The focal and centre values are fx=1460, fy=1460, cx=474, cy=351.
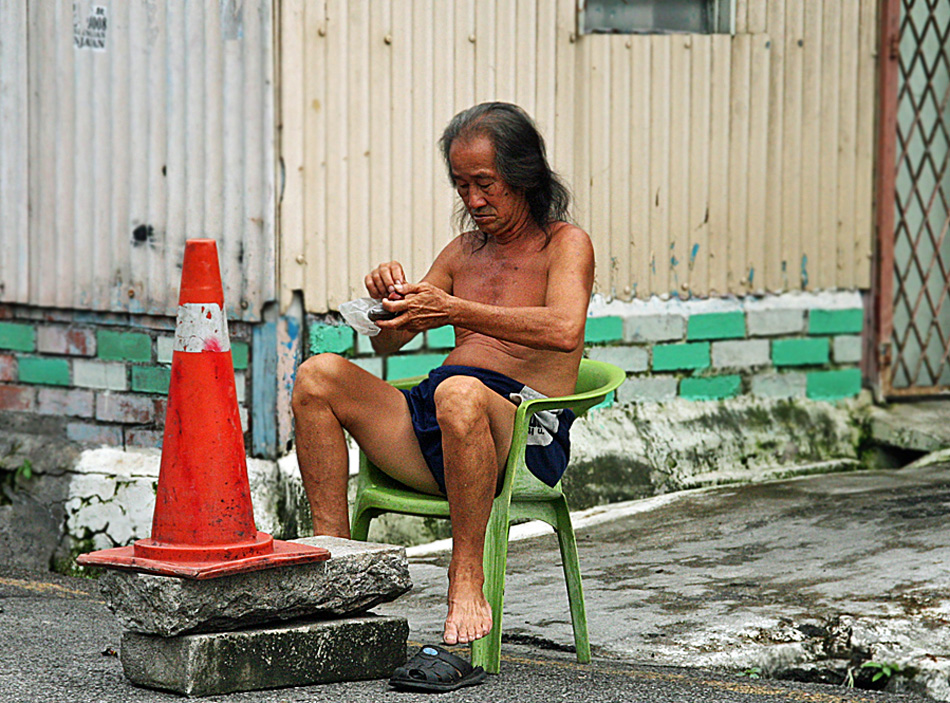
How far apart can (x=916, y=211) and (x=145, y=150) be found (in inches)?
155

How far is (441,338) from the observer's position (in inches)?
241

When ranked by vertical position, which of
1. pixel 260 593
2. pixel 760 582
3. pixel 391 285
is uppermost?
pixel 391 285

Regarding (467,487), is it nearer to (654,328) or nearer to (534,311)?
(534,311)

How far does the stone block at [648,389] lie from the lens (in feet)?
21.9

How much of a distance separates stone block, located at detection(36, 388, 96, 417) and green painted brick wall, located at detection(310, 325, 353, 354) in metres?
1.05

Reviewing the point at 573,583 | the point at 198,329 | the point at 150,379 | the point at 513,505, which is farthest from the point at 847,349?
the point at 198,329

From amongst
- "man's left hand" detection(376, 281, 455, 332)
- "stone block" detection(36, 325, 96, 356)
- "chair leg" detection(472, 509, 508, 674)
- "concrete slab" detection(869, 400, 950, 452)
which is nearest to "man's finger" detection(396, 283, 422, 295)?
"man's left hand" detection(376, 281, 455, 332)

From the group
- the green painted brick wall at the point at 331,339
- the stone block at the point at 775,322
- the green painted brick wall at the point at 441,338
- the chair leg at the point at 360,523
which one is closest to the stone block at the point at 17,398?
the green painted brick wall at the point at 331,339

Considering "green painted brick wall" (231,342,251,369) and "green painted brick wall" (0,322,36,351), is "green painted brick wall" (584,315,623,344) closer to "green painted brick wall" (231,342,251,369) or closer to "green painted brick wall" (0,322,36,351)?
"green painted brick wall" (231,342,251,369)

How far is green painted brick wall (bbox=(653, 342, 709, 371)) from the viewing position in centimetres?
674

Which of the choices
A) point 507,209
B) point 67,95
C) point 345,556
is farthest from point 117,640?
point 67,95

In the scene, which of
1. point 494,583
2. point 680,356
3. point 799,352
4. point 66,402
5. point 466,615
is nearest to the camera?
point 466,615

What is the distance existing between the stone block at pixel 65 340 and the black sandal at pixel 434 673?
2.87 m

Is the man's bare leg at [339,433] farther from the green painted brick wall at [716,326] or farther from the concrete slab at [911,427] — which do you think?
the concrete slab at [911,427]
